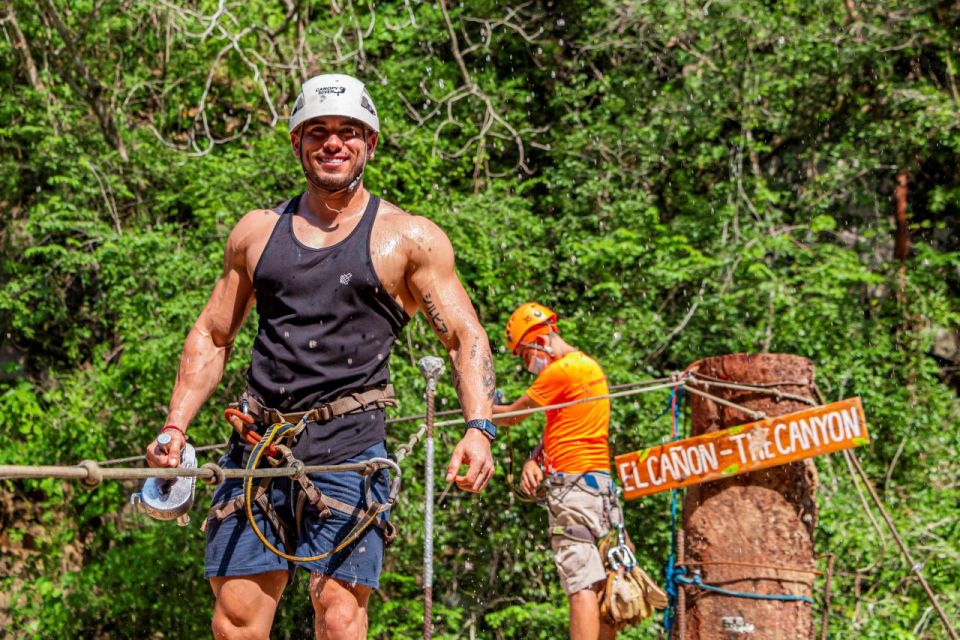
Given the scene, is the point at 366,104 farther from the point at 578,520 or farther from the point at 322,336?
the point at 578,520

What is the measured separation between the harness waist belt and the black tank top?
0.8 inches

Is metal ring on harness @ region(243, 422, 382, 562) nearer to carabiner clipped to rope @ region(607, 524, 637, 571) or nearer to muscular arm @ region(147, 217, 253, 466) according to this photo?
muscular arm @ region(147, 217, 253, 466)

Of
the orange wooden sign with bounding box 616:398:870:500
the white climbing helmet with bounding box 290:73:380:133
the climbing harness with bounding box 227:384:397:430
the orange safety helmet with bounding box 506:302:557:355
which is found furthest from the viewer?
the orange safety helmet with bounding box 506:302:557:355

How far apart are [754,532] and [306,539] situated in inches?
124

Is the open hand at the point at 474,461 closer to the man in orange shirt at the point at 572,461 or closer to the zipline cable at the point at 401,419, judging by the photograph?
the zipline cable at the point at 401,419

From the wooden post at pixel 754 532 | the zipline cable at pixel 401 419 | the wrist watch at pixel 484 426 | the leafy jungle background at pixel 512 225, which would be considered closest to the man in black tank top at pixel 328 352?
the wrist watch at pixel 484 426

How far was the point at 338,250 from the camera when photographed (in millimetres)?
3566

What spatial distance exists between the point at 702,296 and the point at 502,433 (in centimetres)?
222

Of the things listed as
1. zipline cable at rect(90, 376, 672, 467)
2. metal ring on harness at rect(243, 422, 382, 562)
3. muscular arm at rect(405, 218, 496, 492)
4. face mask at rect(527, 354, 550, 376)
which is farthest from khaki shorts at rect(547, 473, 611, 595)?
metal ring on harness at rect(243, 422, 382, 562)

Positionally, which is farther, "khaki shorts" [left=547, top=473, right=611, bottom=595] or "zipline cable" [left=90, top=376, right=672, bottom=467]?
"khaki shorts" [left=547, top=473, right=611, bottom=595]

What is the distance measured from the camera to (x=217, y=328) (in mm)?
3807

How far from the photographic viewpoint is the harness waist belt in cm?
347

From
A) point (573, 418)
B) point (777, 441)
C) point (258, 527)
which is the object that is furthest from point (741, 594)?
point (258, 527)

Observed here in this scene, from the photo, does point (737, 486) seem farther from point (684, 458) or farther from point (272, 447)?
point (272, 447)
